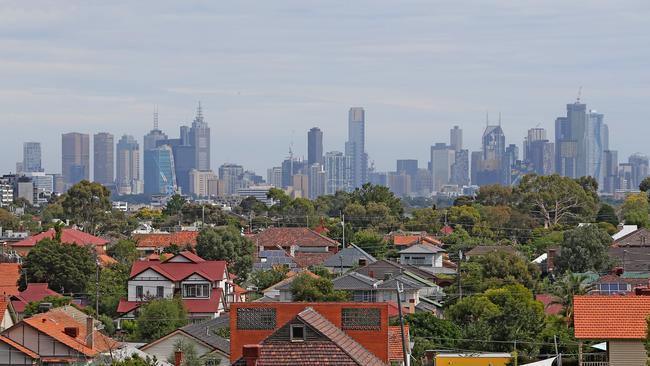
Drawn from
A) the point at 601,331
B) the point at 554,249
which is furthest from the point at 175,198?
the point at 601,331

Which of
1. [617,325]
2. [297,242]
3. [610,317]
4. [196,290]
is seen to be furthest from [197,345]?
[297,242]

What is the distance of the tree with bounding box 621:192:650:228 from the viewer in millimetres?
94562

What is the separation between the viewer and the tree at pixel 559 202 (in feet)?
345

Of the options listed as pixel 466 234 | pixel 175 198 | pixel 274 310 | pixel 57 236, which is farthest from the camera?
pixel 175 198

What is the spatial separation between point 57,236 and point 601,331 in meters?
40.0

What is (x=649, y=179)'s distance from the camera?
119750 mm

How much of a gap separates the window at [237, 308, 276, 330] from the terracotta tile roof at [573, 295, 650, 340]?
6102 mm

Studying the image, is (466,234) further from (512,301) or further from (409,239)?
(512,301)

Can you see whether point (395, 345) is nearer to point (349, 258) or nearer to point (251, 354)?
point (251, 354)

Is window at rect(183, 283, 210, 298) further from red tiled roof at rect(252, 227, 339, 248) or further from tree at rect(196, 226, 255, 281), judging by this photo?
red tiled roof at rect(252, 227, 339, 248)

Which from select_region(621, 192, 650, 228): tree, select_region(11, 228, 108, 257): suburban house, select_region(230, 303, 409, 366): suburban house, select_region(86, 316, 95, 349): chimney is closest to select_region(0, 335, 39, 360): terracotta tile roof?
select_region(86, 316, 95, 349): chimney

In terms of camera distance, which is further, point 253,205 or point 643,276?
point 253,205

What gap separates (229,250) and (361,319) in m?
43.1

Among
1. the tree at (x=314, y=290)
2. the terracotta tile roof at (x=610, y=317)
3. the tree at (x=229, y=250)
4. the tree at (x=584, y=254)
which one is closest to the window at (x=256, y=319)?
the terracotta tile roof at (x=610, y=317)
